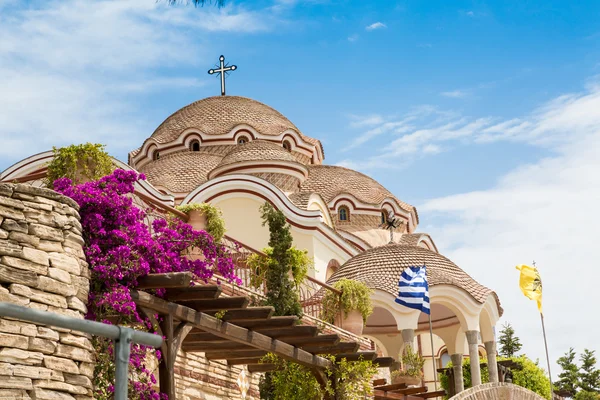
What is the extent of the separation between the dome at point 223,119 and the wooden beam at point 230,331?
21920mm

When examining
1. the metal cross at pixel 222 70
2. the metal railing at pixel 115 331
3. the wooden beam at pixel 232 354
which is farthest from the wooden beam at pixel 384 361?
the metal cross at pixel 222 70

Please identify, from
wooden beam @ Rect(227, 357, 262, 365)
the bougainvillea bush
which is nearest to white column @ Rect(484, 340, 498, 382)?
wooden beam @ Rect(227, 357, 262, 365)

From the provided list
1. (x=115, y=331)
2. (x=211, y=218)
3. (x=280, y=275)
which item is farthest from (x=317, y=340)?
(x=115, y=331)

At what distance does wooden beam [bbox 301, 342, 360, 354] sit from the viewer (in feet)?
44.9

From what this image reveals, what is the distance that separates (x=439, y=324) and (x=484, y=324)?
2191mm

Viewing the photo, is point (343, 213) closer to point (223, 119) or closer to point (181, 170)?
point (181, 170)

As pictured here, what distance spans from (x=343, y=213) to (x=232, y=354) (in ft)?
64.8

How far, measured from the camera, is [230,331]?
12070 millimetres

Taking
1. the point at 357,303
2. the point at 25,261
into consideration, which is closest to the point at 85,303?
the point at 25,261

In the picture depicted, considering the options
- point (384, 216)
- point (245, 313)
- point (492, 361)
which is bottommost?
point (245, 313)

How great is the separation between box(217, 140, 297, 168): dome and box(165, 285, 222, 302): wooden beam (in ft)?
62.7

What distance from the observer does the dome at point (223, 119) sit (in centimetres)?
3544

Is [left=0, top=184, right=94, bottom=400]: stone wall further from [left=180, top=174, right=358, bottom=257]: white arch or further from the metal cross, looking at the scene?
the metal cross

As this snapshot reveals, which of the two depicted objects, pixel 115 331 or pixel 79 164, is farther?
pixel 79 164
